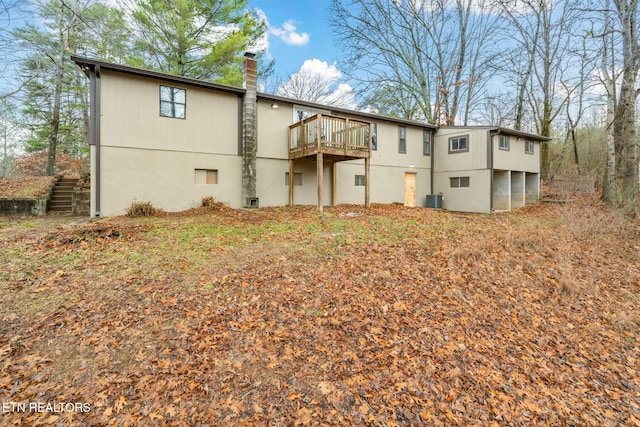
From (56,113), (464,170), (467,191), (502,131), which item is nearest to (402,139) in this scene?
(464,170)

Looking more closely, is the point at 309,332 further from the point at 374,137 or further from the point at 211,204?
the point at 374,137

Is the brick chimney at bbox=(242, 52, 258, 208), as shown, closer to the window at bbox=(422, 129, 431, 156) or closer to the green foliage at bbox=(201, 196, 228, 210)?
the green foliage at bbox=(201, 196, 228, 210)

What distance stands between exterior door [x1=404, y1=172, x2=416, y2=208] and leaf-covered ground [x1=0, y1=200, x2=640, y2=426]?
9.08m

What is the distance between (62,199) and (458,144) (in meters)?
18.2

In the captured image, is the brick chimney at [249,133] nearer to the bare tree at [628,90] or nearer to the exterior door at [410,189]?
the exterior door at [410,189]

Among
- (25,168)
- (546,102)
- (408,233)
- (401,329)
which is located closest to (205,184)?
(408,233)

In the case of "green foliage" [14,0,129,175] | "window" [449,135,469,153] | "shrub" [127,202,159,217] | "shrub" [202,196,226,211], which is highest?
"green foliage" [14,0,129,175]

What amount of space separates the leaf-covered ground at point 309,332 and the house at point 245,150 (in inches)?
142

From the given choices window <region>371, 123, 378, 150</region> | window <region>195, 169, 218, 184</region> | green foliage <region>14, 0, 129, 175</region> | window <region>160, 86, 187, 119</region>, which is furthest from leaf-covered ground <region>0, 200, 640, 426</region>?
green foliage <region>14, 0, 129, 175</region>

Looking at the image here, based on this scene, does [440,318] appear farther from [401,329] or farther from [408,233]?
[408,233]

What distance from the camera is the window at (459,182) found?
14820mm

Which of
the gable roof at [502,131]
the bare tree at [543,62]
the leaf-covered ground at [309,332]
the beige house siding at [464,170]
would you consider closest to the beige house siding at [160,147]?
the leaf-covered ground at [309,332]

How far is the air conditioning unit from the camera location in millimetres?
15406

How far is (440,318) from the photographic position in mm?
3914
